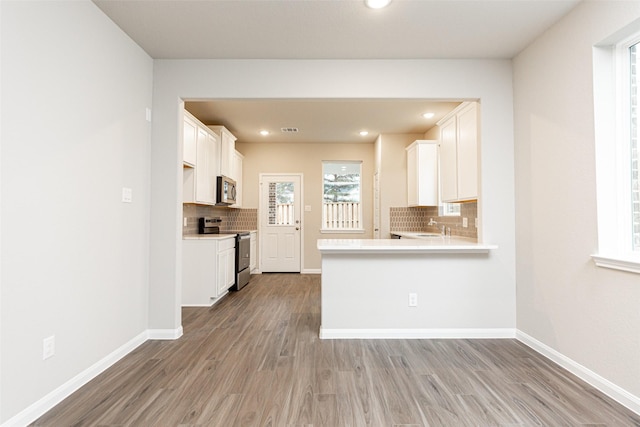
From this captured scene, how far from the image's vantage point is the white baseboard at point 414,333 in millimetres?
3035

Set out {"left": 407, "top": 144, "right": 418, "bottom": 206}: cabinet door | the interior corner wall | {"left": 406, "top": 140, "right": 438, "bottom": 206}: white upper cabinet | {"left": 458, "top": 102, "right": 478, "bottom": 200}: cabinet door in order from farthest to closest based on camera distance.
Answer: the interior corner wall
{"left": 407, "top": 144, "right": 418, "bottom": 206}: cabinet door
{"left": 406, "top": 140, "right": 438, "bottom": 206}: white upper cabinet
{"left": 458, "top": 102, "right": 478, "bottom": 200}: cabinet door

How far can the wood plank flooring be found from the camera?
182cm

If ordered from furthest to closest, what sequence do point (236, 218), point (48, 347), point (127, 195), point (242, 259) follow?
1. point (236, 218)
2. point (242, 259)
3. point (127, 195)
4. point (48, 347)

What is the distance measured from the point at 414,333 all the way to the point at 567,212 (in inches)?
61.5

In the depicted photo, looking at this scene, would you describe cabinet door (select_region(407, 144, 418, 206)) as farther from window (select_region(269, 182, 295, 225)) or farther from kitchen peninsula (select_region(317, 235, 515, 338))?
window (select_region(269, 182, 295, 225))

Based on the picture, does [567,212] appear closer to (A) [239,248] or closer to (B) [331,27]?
(B) [331,27]

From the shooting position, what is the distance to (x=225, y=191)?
515 centimetres

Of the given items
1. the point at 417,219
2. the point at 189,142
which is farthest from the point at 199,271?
the point at 417,219

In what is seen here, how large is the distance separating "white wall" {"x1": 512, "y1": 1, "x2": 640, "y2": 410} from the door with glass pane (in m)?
4.23

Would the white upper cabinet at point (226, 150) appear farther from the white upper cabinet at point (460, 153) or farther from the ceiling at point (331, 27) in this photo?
the white upper cabinet at point (460, 153)

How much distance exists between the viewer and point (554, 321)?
8.40 ft

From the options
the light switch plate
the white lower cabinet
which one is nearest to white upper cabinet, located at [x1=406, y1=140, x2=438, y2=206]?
the white lower cabinet

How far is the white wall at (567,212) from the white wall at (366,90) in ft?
0.39

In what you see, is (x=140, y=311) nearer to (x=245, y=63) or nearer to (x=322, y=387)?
(x=322, y=387)
